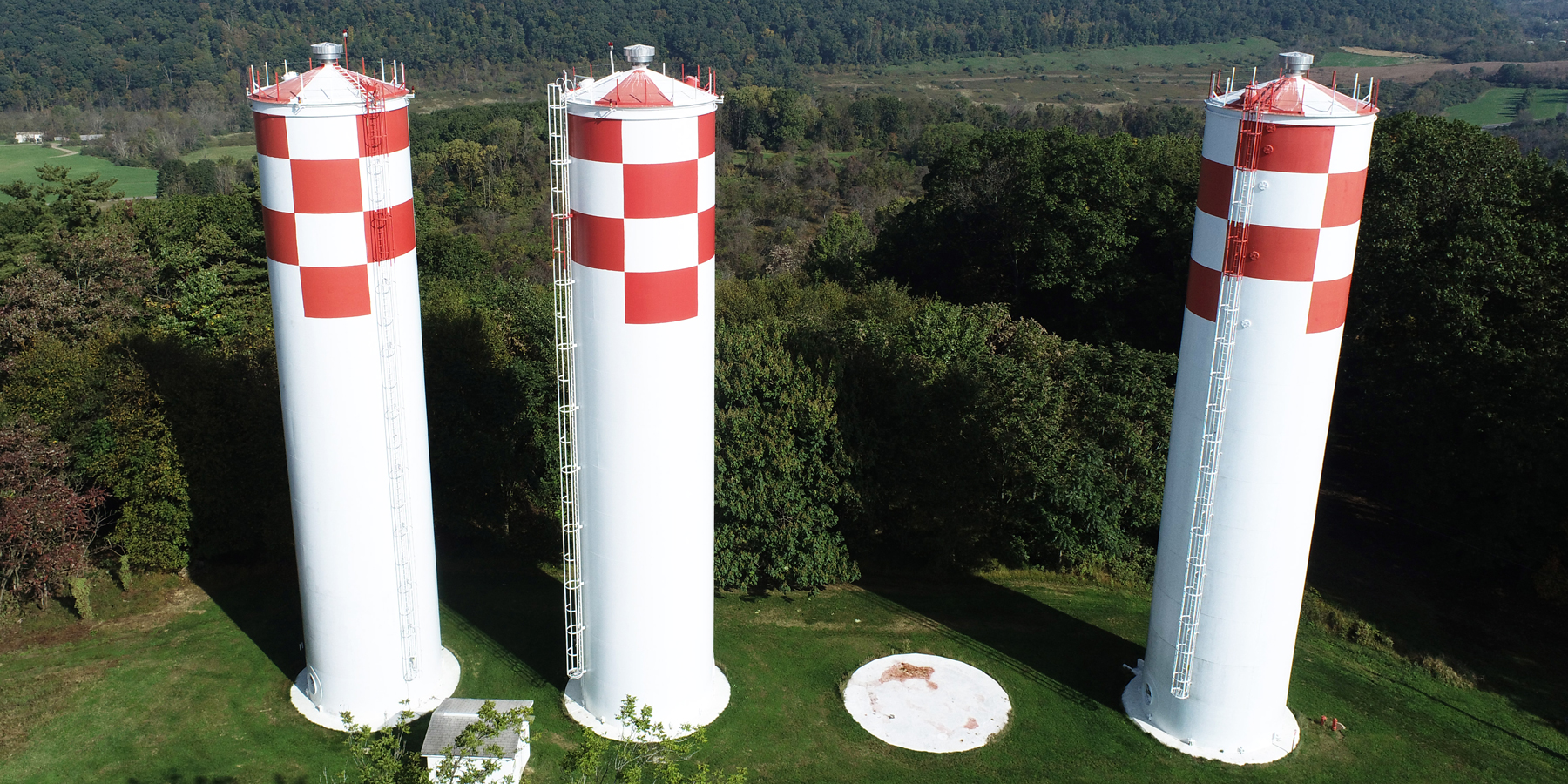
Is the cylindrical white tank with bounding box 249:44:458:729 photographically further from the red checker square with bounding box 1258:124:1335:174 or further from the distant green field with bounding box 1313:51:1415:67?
the distant green field with bounding box 1313:51:1415:67

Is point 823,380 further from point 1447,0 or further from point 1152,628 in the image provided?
point 1447,0

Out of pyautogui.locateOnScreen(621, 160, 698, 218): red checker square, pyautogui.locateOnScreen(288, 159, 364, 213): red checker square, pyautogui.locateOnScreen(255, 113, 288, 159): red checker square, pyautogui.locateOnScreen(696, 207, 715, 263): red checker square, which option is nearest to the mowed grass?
pyautogui.locateOnScreen(696, 207, 715, 263): red checker square

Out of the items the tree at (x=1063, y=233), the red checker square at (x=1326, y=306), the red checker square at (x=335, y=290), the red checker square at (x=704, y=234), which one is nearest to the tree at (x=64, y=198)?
the tree at (x=1063, y=233)

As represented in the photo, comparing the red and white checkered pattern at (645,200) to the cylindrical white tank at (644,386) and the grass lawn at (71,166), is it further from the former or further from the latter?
the grass lawn at (71,166)

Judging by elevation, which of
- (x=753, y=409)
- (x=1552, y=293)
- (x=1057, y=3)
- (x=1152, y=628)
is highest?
(x=1057, y=3)

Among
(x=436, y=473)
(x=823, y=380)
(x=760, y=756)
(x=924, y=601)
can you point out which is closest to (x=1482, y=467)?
(x=924, y=601)

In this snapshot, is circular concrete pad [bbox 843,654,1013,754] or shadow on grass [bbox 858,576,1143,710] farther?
shadow on grass [bbox 858,576,1143,710]
